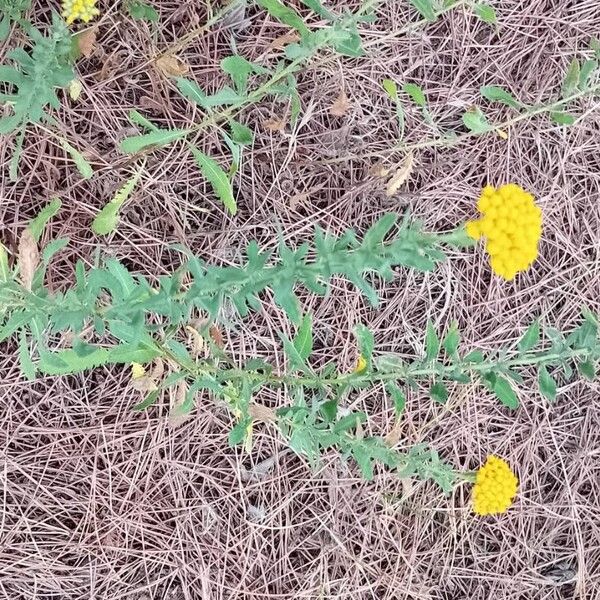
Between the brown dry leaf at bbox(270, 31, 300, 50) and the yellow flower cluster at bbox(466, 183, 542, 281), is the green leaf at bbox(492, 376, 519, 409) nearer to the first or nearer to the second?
the yellow flower cluster at bbox(466, 183, 542, 281)

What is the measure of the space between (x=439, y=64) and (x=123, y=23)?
1133mm

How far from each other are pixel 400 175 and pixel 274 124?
49 centimetres

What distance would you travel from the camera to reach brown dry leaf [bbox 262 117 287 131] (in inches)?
87.9

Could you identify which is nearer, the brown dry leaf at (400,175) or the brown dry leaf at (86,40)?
the brown dry leaf at (86,40)

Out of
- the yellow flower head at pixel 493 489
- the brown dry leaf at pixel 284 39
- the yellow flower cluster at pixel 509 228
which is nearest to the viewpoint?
the yellow flower cluster at pixel 509 228

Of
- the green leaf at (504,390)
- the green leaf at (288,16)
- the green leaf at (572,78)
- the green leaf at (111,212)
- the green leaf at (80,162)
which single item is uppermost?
the green leaf at (288,16)

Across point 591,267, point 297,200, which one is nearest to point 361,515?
point 297,200

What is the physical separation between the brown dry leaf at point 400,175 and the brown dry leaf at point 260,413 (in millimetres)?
885

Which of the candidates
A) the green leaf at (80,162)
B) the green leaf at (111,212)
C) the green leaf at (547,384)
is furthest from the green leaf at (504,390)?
the green leaf at (80,162)

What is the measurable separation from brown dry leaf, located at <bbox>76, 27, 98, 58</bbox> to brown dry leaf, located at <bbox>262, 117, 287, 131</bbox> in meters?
0.60

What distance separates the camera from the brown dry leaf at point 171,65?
6.86 ft

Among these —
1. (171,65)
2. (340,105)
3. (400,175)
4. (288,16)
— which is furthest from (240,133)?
(400,175)

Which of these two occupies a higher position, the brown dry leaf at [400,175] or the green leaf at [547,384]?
the brown dry leaf at [400,175]

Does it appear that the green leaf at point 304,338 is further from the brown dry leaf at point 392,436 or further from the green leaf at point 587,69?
the green leaf at point 587,69
